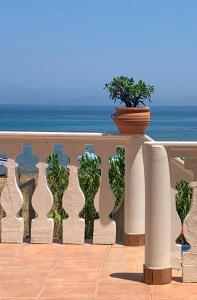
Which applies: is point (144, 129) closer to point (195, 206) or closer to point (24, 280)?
point (195, 206)

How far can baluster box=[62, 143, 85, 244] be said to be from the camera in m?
5.71

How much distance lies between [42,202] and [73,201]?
0.30 meters

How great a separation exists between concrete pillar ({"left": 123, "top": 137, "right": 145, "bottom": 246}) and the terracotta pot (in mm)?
96

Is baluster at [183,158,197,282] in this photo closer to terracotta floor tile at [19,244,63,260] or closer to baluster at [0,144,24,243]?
terracotta floor tile at [19,244,63,260]

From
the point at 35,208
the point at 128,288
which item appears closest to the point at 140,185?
the point at 35,208

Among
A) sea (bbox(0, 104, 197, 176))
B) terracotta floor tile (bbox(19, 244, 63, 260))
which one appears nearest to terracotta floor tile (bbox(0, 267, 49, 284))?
terracotta floor tile (bbox(19, 244, 63, 260))

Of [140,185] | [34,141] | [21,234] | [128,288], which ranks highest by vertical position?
[34,141]

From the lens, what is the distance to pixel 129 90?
5629 mm

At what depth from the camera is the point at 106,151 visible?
571 centimetres

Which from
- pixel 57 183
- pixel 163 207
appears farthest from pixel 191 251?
pixel 57 183

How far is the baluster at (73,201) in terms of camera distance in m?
5.71

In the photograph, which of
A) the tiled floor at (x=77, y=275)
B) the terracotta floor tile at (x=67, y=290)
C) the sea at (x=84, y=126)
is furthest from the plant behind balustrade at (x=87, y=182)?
the sea at (x=84, y=126)

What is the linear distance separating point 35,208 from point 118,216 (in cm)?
80

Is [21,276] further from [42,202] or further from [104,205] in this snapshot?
[104,205]
